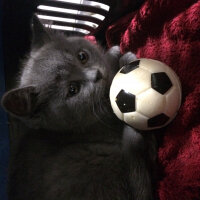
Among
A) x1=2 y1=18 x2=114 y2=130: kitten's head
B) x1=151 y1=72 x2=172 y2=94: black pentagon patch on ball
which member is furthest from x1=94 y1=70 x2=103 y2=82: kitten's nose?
x1=151 y1=72 x2=172 y2=94: black pentagon patch on ball

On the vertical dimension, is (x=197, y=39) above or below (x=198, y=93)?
above

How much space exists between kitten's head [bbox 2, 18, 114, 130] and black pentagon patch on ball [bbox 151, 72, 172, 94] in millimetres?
460

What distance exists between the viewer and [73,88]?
1.74 m

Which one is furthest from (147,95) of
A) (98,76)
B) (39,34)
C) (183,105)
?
(39,34)

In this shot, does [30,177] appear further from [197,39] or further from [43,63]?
[197,39]

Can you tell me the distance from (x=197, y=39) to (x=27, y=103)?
987mm

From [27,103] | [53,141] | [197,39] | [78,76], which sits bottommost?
[53,141]

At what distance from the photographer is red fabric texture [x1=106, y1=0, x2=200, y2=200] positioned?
1.40 metres

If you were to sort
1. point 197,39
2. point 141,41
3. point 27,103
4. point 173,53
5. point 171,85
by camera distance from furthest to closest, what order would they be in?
point 141,41
point 27,103
point 173,53
point 197,39
point 171,85

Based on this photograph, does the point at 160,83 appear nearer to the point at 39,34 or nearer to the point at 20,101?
the point at 20,101

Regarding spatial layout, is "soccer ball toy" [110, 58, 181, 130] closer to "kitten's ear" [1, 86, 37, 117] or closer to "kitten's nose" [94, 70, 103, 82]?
"kitten's nose" [94, 70, 103, 82]

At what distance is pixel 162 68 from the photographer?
135cm

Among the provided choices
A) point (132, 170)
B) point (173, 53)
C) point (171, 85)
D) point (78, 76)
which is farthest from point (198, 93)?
point (78, 76)

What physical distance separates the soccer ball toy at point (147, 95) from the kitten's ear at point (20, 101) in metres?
0.58
